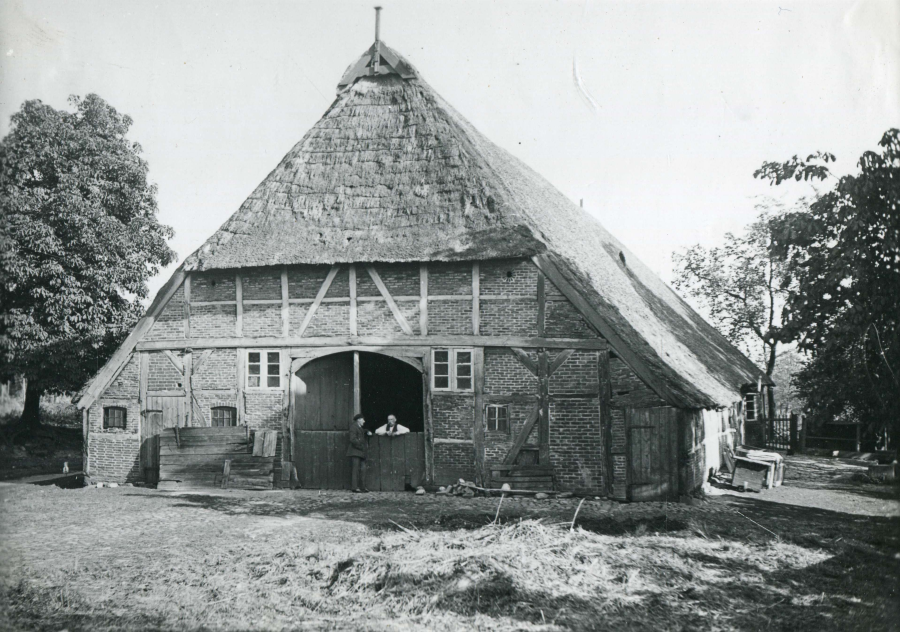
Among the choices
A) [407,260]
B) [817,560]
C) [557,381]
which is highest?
[407,260]

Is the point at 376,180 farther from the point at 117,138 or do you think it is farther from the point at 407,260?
the point at 117,138

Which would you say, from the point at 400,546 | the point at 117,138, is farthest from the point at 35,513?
the point at 117,138

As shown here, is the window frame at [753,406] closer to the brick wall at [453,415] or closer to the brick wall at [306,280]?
the brick wall at [453,415]

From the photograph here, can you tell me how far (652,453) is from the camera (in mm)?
12984

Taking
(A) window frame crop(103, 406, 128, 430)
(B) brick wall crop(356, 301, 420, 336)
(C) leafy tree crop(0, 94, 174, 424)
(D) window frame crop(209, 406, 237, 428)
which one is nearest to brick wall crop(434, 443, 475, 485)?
(B) brick wall crop(356, 301, 420, 336)

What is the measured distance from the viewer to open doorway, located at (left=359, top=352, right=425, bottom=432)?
1788 centimetres

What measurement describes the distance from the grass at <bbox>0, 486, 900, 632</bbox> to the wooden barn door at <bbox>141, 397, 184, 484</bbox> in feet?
11.3

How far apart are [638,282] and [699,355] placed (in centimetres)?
347

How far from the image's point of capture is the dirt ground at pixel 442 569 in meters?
6.60

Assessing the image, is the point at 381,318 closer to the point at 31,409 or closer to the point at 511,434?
the point at 511,434

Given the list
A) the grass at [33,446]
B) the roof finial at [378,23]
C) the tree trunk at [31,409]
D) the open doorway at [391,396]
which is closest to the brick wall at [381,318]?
the open doorway at [391,396]

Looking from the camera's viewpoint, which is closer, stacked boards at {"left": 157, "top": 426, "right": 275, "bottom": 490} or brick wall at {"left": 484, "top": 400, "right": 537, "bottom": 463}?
brick wall at {"left": 484, "top": 400, "right": 537, "bottom": 463}

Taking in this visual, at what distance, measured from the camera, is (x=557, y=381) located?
13.5 metres

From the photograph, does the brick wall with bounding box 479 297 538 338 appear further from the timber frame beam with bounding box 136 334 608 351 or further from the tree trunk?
the tree trunk
